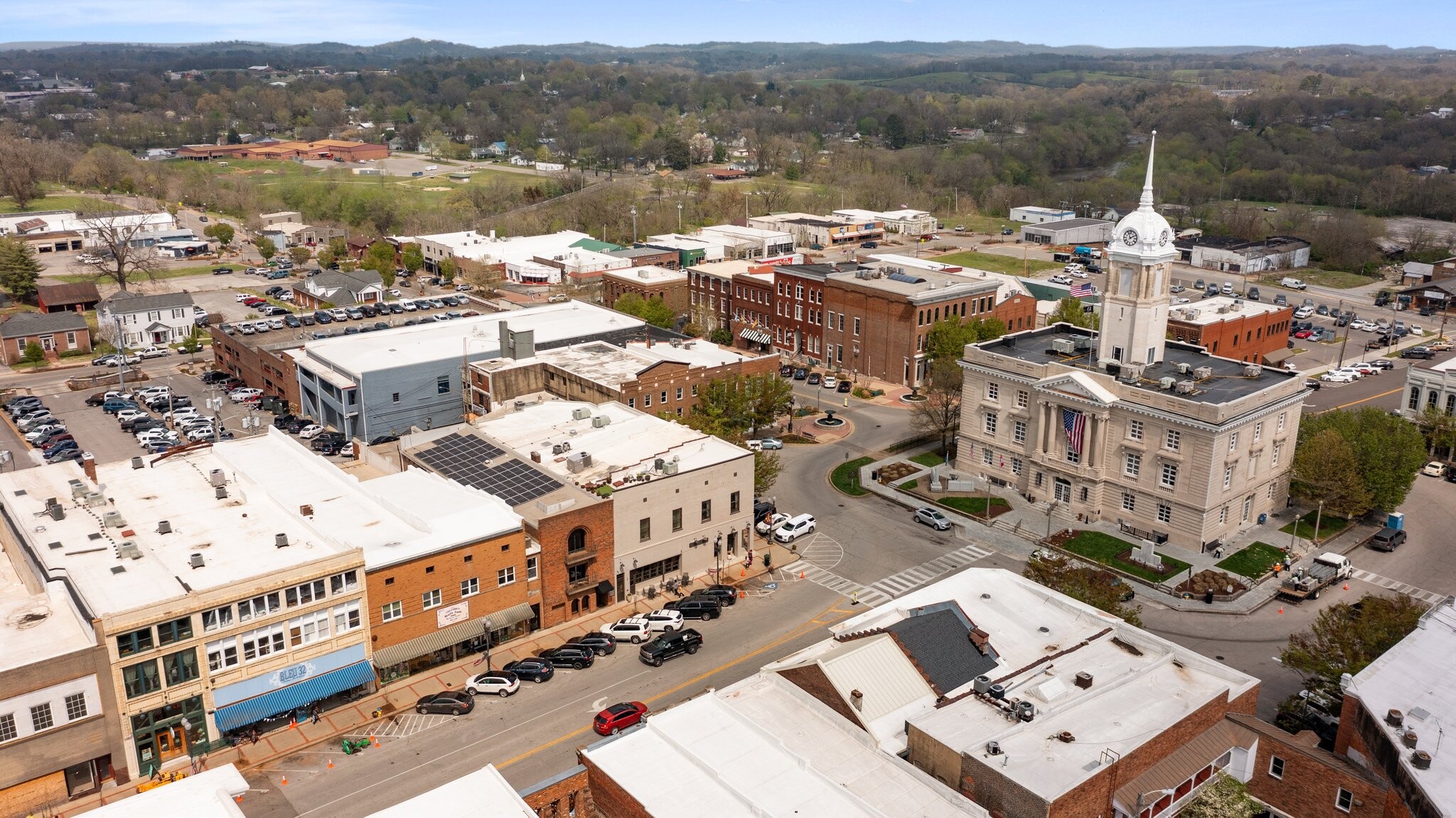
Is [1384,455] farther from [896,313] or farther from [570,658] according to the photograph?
[570,658]

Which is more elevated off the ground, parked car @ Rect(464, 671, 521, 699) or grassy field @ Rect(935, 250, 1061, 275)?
grassy field @ Rect(935, 250, 1061, 275)

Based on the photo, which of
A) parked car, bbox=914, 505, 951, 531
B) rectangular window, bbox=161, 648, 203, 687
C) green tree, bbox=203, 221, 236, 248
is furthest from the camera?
green tree, bbox=203, 221, 236, 248

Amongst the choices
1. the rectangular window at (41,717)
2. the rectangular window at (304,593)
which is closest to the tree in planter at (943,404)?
the rectangular window at (304,593)

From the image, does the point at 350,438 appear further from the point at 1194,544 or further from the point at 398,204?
the point at 398,204

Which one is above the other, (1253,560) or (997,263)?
(997,263)

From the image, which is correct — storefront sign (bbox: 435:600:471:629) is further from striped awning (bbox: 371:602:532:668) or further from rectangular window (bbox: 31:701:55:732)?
rectangular window (bbox: 31:701:55:732)

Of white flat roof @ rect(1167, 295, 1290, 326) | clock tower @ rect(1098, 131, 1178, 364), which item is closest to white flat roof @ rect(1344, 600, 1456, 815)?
clock tower @ rect(1098, 131, 1178, 364)

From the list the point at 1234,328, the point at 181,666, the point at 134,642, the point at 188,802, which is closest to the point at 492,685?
the point at 181,666
